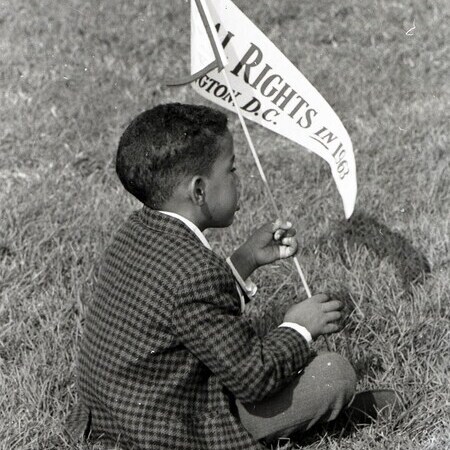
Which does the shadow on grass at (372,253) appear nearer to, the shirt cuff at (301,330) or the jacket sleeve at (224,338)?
the shirt cuff at (301,330)

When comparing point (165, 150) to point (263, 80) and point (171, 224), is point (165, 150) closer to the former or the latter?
point (171, 224)

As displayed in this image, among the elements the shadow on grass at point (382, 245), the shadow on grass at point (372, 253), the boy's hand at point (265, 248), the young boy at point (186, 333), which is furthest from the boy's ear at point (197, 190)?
the shadow on grass at point (382, 245)

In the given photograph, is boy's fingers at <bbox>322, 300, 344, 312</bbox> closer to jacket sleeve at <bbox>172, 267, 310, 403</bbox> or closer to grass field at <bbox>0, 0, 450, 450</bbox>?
jacket sleeve at <bbox>172, 267, 310, 403</bbox>

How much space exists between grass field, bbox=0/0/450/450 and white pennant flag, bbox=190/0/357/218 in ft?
2.27

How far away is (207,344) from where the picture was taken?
222 cm

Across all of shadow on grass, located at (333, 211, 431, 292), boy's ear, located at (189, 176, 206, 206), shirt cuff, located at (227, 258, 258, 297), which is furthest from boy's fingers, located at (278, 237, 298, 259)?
shadow on grass, located at (333, 211, 431, 292)

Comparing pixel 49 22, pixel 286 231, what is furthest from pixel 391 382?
pixel 49 22

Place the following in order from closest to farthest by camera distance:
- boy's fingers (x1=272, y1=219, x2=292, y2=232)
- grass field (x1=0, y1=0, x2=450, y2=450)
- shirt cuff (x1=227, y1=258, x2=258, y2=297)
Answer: boy's fingers (x1=272, y1=219, x2=292, y2=232)
shirt cuff (x1=227, y1=258, x2=258, y2=297)
grass field (x1=0, y1=0, x2=450, y2=450)

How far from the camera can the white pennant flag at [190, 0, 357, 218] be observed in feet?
8.66

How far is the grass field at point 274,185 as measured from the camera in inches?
113

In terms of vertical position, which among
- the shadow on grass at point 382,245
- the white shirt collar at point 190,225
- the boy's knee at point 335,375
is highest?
the white shirt collar at point 190,225

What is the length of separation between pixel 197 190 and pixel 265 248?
431 millimetres

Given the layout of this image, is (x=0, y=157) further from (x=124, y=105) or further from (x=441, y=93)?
(x=441, y=93)

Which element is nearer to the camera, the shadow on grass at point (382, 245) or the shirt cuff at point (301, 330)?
the shirt cuff at point (301, 330)
